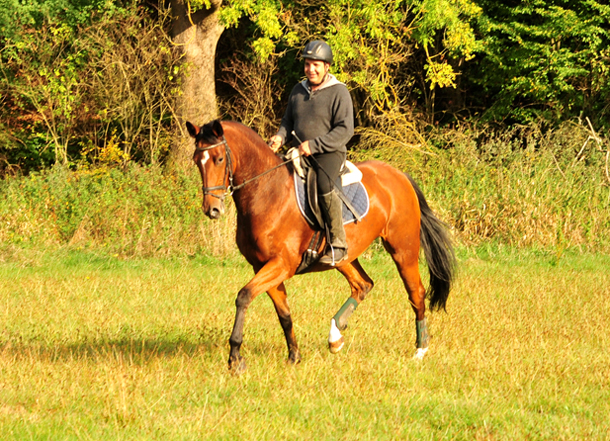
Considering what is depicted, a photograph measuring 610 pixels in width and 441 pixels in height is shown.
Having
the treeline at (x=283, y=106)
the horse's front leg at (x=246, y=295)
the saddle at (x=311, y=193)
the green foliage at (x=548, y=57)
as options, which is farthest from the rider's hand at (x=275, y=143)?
the green foliage at (x=548, y=57)

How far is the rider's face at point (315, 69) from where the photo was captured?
24.6 feet

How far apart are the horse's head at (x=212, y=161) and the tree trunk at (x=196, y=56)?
13.4m

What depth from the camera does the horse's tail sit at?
358 inches

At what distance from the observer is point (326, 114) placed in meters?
7.55

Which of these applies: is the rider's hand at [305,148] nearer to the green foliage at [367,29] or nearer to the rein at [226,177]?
the rein at [226,177]

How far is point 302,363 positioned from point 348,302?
0.97 meters

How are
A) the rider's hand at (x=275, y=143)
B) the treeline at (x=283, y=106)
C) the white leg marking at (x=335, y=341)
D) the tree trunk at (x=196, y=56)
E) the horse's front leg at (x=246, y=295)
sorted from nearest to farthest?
the horse's front leg at (x=246, y=295) → the rider's hand at (x=275, y=143) → the white leg marking at (x=335, y=341) → the treeline at (x=283, y=106) → the tree trunk at (x=196, y=56)

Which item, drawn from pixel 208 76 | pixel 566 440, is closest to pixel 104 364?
pixel 566 440

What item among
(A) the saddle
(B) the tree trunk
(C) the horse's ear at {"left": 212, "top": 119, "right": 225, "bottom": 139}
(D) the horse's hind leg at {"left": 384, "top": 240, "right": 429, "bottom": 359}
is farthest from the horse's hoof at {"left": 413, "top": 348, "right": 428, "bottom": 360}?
(B) the tree trunk

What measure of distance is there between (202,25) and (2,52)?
5.46m

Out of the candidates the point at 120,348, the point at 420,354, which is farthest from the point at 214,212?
the point at 420,354

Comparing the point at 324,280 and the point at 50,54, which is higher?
the point at 50,54

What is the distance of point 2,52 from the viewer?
21.1m

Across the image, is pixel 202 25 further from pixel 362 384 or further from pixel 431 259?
pixel 362 384
